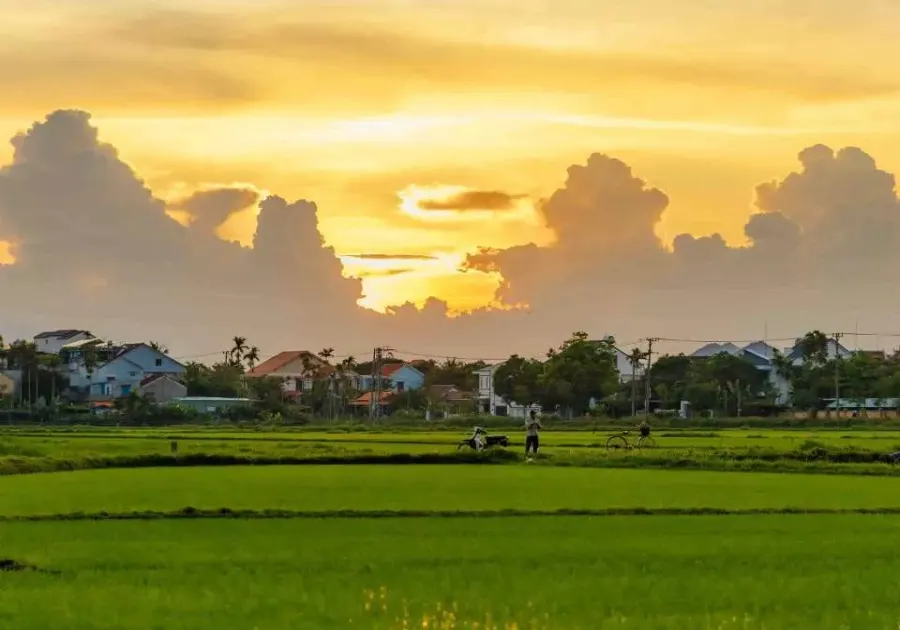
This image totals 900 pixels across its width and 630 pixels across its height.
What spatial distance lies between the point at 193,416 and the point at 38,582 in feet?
235

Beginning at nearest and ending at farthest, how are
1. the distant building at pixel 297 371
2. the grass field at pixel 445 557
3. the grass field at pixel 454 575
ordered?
the grass field at pixel 454 575 → the grass field at pixel 445 557 → the distant building at pixel 297 371

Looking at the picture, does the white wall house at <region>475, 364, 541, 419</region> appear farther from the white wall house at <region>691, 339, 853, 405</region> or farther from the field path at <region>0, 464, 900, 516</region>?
the field path at <region>0, 464, 900, 516</region>

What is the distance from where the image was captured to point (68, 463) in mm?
34031

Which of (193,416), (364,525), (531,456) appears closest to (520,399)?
(193,416)

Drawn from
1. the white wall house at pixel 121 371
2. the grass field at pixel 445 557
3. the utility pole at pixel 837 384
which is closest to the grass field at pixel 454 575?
the grass field at pixel 445 557

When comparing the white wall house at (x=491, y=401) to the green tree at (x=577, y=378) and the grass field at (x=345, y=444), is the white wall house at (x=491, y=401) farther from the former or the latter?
the grass field at (x=345, y=444)

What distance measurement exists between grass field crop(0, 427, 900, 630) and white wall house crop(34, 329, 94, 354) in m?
103

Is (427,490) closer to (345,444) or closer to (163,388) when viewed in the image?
(345,444)

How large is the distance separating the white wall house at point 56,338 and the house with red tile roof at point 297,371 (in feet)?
57.4

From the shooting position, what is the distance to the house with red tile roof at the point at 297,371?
4862 inches

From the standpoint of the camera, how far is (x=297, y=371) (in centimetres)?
13262

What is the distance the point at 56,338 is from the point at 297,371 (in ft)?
81.5

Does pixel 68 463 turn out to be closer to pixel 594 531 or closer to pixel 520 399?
pixel 594 531

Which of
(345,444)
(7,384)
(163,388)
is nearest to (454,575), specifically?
(345,444)
